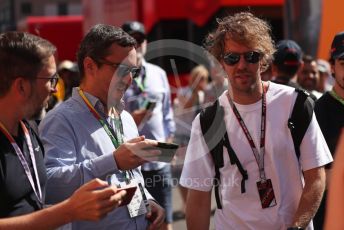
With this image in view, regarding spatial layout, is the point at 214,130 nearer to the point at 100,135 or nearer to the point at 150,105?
the point at 100,135

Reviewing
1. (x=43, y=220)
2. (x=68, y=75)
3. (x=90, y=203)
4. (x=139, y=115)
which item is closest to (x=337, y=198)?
(x=90, y=203)

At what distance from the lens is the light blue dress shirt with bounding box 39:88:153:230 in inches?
133

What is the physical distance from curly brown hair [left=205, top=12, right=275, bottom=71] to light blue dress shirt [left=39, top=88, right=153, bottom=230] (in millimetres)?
784

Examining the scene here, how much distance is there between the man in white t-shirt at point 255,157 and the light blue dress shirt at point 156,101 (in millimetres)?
2485


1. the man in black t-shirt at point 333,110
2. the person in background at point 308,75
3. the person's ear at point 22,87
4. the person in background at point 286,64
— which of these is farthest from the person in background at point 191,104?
the person's ear at point 22,87

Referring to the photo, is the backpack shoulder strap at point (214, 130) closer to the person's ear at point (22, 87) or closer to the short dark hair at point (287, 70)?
the person's ear at point (22, 87)

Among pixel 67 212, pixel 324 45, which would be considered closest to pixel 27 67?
pixel 67 212

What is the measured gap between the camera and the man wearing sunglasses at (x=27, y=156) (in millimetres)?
2725

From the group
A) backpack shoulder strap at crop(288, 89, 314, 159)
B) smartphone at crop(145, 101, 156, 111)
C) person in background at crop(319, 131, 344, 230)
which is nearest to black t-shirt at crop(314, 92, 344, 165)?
backpack shoulder strap at crop(288, 89, 314, 159)

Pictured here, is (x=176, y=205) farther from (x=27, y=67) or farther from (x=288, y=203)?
(x=27, y=67)

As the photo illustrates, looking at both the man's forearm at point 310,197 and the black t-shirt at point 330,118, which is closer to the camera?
the man's forearm at point 310,197

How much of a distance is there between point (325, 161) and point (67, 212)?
5.25 feet

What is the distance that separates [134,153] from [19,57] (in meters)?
0.65

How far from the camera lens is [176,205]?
10.6 m
